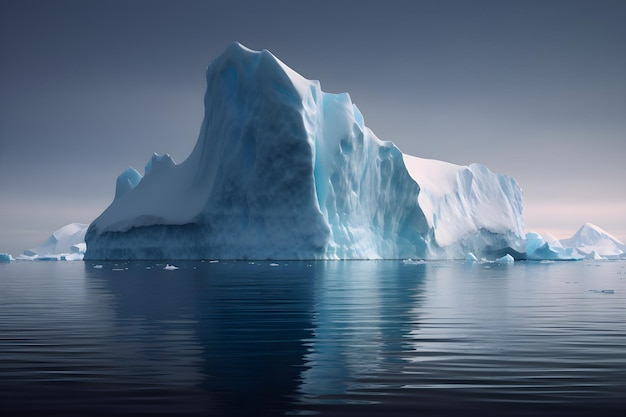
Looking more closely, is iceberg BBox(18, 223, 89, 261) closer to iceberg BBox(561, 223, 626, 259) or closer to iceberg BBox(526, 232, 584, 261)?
iceberg BBox(526, 232, 584, 261)

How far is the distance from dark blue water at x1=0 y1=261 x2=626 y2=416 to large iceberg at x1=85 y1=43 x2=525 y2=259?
1130 inches

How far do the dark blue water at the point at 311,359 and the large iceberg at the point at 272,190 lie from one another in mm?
28699

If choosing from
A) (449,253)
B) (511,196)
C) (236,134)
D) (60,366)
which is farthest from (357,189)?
(60,366)

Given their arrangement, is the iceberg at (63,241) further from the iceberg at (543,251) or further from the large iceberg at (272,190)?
the iceberg at (543,251)

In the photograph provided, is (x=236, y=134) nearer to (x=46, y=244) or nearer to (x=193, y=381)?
(x=193, y=381)

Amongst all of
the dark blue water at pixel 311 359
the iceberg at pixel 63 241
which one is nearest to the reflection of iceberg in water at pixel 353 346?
the dark blue water at pixel 311 359

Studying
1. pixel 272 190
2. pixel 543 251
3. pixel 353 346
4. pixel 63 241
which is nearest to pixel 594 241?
pixel 543 251

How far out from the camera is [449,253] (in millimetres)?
57375

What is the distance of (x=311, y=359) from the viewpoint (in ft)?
21.4

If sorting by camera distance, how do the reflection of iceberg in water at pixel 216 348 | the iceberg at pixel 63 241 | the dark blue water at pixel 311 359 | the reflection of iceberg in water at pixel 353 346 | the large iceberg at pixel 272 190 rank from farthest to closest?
1. the iceberg at pixel 63 241
2. the large iceberg at pixel 272 190
3. the reflection of iceberg in water at pixel 353 346
4. the reflection of iceberg in water at pixel 216 348
5. the dark blue water at pixel 311 359

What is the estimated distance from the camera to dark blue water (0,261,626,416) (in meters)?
4.62

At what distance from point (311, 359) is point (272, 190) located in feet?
116

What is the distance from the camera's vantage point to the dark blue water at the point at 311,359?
4621 mm

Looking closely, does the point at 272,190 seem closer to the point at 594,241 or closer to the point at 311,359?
the point at 311,359
